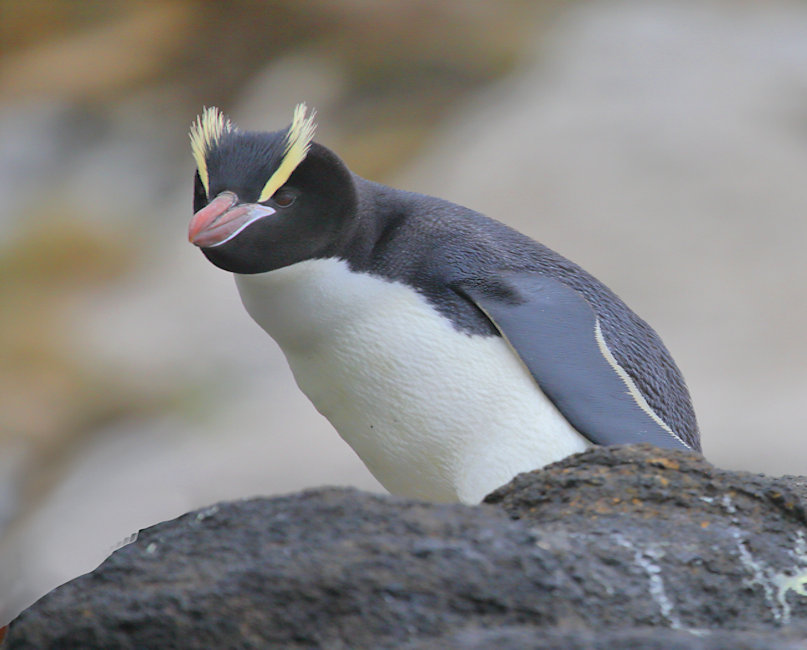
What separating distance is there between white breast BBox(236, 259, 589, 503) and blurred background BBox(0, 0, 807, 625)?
3344 mm

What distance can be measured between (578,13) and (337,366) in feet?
14.9

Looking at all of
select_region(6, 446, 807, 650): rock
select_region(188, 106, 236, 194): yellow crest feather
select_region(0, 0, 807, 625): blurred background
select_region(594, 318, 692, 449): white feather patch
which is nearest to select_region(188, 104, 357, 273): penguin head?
select_region(188, 106, 236, 194): yellow crest feather

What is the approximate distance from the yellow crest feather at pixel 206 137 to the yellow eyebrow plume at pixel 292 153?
0.12m

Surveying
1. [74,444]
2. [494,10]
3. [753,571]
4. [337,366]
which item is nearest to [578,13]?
[494,10]

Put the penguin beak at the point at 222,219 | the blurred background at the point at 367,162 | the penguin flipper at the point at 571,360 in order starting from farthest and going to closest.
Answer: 1. the blurred background at the point at 367,162
2. the penguin flipper at the point at 571,360
3. the penguin beak at the point at 222,219

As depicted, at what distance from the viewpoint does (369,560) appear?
3.90ft

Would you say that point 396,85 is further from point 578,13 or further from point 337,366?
point 337,366

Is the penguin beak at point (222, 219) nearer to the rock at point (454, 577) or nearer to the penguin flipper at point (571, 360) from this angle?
the penguin flipper at point (571, 360)

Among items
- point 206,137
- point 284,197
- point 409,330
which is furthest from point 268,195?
point 409,330

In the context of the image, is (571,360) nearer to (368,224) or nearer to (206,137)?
(368,224)

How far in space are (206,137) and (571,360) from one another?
80 cm

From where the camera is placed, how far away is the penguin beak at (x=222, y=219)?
194cm

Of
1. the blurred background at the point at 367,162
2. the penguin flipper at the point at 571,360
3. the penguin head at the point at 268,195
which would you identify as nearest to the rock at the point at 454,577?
the penguin flipper at the point at 571,360

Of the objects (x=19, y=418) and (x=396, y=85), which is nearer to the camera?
(x=19, y=418)
